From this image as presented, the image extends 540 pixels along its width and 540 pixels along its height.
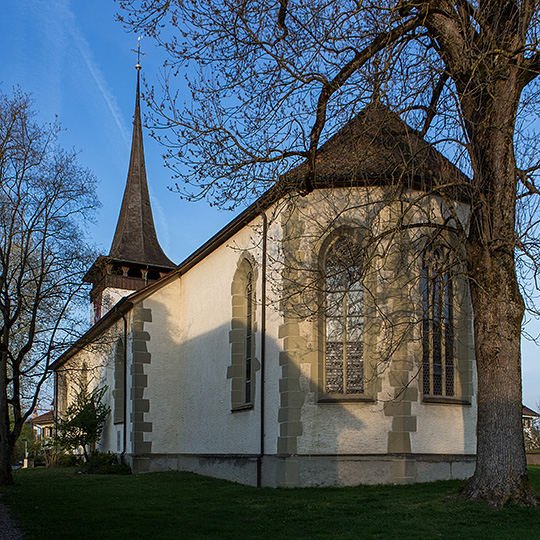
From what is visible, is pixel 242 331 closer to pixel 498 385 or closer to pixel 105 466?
pixel 105 466

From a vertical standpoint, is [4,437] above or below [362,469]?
above

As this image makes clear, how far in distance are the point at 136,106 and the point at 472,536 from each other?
33315mm

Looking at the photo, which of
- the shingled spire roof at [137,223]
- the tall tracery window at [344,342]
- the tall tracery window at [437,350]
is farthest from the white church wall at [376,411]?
the shingled spire roof at [137,223]

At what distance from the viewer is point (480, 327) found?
10.2m

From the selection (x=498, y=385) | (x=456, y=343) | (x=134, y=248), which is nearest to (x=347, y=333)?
(x=456, y=343)

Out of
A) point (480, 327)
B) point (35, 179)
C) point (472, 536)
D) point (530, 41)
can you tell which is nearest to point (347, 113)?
point (530, 41)

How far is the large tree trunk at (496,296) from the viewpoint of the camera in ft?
31.5

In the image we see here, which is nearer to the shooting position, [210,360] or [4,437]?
[4,437]

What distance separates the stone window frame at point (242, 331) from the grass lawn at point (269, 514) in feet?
11.6

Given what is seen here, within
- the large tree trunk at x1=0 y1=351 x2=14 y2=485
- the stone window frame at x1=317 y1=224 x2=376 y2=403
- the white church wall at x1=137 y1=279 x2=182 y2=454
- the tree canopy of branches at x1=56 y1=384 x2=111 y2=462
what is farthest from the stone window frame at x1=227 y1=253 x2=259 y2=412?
the tree canopy of branches at x1=56 y1=384 x2=111 y2=462

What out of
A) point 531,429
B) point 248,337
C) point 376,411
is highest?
point 248,337

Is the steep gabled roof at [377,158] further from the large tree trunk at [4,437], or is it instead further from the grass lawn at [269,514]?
the large tree trunk at [4,437]

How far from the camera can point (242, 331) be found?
693 inches

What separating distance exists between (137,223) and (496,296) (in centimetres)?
2544
